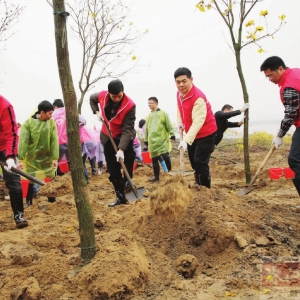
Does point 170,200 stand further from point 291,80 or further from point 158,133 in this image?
point 158,133

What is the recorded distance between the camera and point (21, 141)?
212 inches

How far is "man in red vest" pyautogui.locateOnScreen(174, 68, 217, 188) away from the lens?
4.60m

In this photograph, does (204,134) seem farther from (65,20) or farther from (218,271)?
(65,20)

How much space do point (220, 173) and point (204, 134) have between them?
14.9 feet

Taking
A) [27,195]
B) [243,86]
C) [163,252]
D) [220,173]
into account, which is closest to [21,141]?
[27,195]

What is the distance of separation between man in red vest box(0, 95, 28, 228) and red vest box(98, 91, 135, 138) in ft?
4.36

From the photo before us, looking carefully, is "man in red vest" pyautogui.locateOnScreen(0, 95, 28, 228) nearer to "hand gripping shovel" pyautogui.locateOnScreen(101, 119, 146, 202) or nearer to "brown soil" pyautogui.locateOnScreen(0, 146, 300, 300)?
"brown soil" pyautogui.locateOnScreen(0, 146, 300, 300)

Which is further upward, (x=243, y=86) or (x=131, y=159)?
(x=243, y=86)

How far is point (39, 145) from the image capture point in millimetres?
5512

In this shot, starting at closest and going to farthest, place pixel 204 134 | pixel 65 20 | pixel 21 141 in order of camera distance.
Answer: pixel 65 20
pixel 204 134
pixel 21 141

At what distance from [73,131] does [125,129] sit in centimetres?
236

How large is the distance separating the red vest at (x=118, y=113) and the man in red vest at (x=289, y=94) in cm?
181

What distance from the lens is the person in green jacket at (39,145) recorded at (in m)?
5.31

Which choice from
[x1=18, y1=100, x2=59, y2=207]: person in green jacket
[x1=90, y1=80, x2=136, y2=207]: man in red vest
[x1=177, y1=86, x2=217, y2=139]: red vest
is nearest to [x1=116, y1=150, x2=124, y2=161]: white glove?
[x1=90, y1=80, x2=136, y2=207]: man in red vest
